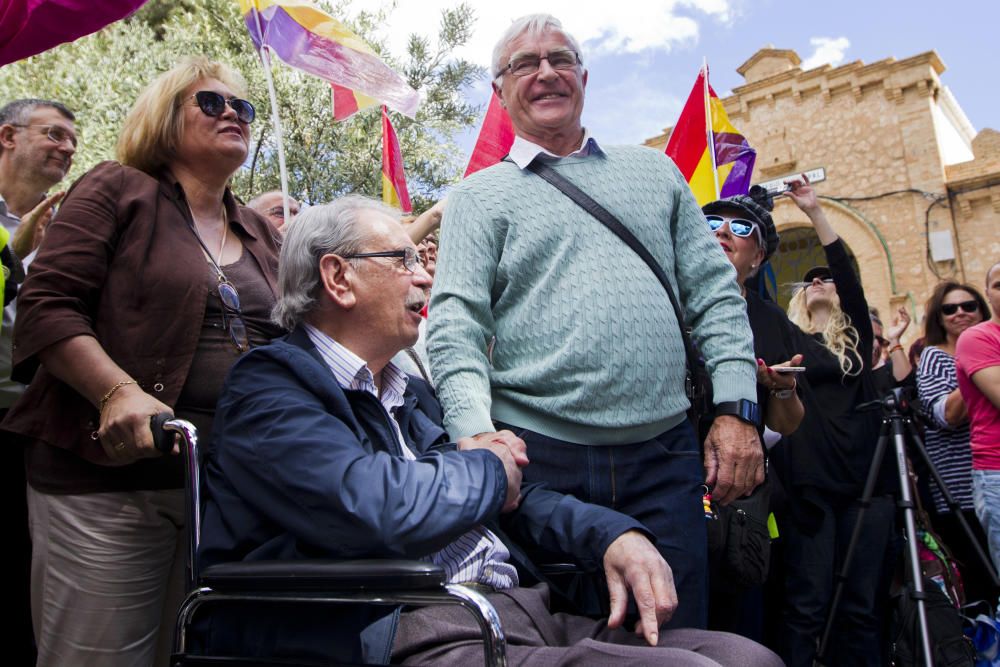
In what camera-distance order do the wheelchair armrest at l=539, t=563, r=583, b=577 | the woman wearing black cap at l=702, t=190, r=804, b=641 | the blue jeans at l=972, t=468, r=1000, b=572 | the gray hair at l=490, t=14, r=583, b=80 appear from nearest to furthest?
the wheelchair armrest at l=539, t=563, r=583, b=577 < the gray hair at l=490, t=14, r=583, b=80 < the woman wearing black cap at l=702, t=190, r=804, b=641 < the blue jeans at l=972, t=468, r=1000, b=572

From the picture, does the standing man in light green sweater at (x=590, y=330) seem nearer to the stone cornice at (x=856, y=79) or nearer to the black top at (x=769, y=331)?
the black top at (x=769, y=331)

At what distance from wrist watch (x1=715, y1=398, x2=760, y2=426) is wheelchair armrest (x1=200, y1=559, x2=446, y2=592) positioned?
1198mm

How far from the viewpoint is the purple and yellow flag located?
5.57 m

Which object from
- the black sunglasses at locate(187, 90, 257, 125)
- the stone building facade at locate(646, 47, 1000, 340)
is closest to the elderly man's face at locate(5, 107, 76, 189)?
the black sunglasses at locate(187, 90, 257, 125)

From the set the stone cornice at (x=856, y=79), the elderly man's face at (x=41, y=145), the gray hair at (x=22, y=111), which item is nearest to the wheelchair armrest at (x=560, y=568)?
the elderly man's face at (x=41, y=145)

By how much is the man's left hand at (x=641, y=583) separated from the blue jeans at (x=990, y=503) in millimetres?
3109

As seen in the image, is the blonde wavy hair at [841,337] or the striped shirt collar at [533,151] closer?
the striped shirt collar at [533,151]

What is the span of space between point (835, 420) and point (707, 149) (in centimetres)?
288

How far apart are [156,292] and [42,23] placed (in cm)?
82

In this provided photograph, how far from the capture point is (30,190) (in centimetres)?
384

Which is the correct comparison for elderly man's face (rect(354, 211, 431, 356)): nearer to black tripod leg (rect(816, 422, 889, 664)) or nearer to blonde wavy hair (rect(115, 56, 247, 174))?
blonde wavy hair (rect(115, 56, 247, 174))

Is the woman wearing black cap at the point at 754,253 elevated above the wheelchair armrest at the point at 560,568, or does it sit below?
above

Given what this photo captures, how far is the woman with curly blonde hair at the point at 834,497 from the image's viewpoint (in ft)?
13.1

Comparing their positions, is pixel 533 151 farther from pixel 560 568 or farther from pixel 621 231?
pixel 560 568
